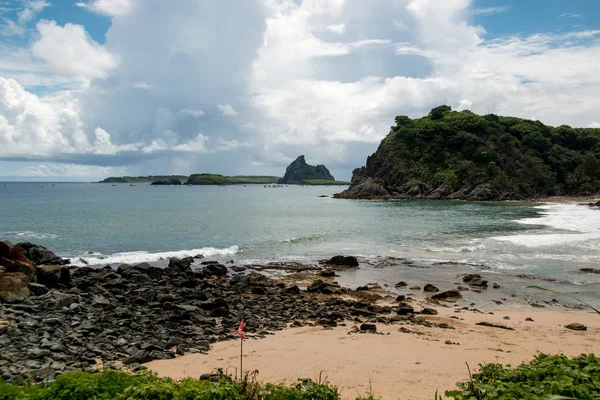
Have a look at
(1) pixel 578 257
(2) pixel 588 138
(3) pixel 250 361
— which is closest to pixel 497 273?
(1) pixel 578 257

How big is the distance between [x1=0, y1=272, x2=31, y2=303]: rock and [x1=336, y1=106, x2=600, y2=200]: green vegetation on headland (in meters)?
94.7

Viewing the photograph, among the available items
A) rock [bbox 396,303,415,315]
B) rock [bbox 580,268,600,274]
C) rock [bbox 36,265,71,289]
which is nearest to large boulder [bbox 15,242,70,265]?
rock [bbox 36,265,71,289]

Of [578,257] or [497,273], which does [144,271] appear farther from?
[578,257]

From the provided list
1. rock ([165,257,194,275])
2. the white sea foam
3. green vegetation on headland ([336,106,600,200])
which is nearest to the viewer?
rock ([165,257,194,275])

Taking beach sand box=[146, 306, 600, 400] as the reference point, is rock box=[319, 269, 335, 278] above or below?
below

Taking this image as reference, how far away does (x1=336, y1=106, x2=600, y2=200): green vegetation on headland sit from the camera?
102438mm

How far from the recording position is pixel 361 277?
24.3 meters

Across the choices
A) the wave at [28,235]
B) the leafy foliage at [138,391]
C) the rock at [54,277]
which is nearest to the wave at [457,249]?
the rock at [54,277]

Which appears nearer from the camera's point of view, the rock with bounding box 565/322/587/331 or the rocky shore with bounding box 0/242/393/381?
the rocky shore with bounding box 0/242/393/381

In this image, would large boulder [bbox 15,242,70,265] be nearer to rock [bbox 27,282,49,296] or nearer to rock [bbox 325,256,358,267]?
rock [bbox 27,282,49,296]

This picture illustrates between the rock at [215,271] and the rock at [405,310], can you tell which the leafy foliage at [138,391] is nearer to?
the rock at [405,310]

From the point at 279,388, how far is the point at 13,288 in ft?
42.1

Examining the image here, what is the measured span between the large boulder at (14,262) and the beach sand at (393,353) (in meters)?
10.3

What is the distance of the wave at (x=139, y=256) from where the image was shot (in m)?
28.2
